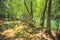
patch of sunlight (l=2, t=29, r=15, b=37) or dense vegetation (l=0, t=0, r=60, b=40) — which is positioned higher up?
dense vegetation (l=0, t=0, r=60, b=40)

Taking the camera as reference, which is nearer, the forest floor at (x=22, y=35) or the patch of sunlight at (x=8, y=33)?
the forest floor at (x=22, y=35)

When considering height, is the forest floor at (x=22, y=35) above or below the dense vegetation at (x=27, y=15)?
below

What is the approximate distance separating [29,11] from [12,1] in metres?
4.08

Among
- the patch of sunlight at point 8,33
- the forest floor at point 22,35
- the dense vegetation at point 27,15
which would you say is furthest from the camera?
the dense vegetation at point 27,15

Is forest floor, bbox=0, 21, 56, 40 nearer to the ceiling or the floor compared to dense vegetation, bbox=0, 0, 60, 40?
nearer to the floor

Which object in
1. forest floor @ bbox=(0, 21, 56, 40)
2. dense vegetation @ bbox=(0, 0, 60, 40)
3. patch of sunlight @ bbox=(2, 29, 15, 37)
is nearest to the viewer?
forest floor @ bbox=(0, 21, 56, 40)

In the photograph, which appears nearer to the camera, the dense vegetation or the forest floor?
the forest floor

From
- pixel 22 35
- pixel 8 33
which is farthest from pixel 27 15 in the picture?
pixel 22 35

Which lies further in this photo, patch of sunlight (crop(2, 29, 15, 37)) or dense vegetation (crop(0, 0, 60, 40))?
dense vegetation (crop(0, 0, 60, 40))

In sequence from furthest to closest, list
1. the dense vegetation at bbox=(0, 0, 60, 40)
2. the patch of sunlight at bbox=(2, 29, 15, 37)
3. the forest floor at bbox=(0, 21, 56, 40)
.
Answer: the dense vegetation at bbox=(0, 0, 60, 40), the patch of sunlight at bbox=(2, 29, 15, 37), the forest floor at bbox=(0, 21, 56, 40)

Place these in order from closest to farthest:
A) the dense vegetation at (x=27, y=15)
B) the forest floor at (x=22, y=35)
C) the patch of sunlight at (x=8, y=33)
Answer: the forest floor at (x=22, y=35)
the patch of sunlight at (x=8, y=33)
the dense vegetation at (x=27, y=15)

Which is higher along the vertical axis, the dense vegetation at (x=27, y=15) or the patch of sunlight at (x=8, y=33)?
the dense vegetation at (x=27, y=15)

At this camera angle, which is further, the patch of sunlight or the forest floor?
the patch of sunlight

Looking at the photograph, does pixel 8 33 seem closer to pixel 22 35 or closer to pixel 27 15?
pixel 22 35
